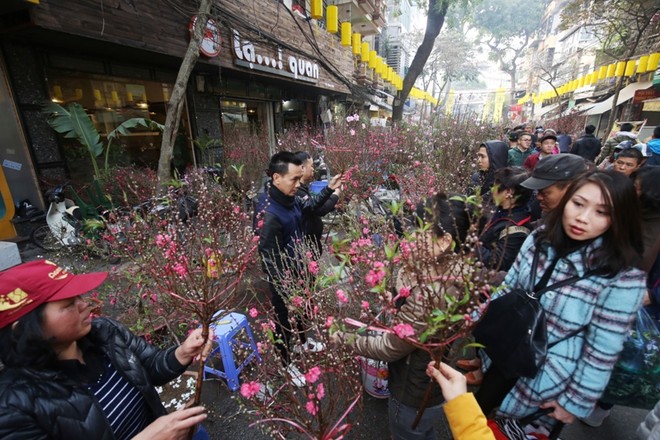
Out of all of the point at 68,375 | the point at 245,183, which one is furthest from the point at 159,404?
the point at 245,183

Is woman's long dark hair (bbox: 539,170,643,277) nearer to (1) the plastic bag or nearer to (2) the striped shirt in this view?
(1) the plastic bag

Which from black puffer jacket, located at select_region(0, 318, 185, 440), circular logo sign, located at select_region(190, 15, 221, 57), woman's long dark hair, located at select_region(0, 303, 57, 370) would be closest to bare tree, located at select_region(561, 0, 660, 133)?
circular logo sign, located at select_region(190, 15, 221, 57)

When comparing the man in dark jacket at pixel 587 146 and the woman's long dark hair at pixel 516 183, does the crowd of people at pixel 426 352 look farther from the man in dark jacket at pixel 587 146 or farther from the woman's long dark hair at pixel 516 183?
the man in dark jacket at pixel 587 146

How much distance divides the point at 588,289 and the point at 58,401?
226 cm

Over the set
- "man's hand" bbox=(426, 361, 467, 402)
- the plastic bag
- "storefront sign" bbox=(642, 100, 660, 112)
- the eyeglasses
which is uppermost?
"storefront sign" bbox=(642, 100, 660, 112)

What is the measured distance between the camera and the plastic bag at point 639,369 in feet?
4.94

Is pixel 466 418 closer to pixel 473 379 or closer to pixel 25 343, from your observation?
pixel 473 379

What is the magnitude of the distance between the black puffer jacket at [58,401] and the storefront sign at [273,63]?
24.4 feet

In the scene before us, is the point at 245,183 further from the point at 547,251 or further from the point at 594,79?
the point at 594,79

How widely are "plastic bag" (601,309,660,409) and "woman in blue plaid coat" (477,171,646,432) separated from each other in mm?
325

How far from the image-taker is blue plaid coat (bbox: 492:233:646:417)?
1.32m

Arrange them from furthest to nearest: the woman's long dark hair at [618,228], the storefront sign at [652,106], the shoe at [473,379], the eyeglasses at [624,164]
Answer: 1. the storefront sign at [652,106]
2. the eyeglasses at [624,164]
3. the shoe at [473,379]
4. the woman's long dark hair at [618,228]

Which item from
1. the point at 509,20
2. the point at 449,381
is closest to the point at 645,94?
the point at 449,381

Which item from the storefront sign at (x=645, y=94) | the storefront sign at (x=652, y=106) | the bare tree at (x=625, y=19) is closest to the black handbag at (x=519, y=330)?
the bare tree at (x=625, y=19)
